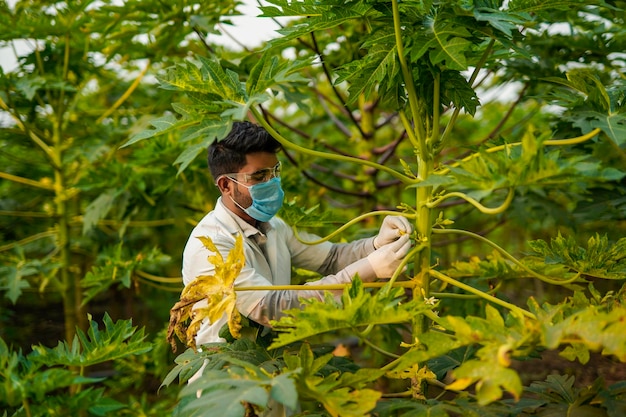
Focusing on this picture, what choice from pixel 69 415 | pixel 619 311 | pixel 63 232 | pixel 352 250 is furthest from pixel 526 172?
pixel 63 232

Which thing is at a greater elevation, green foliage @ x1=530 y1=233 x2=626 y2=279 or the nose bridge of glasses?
the nose bridge of glasses

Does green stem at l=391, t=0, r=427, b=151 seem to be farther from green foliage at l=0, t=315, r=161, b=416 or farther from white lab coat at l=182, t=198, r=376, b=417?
green foliage at l=0, t=315, r=161, b=416

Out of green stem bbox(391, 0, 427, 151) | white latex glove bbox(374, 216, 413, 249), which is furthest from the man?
green stem bbox(391, 0, 427, 151)

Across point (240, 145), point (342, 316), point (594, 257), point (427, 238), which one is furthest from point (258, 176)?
point (594, 257)

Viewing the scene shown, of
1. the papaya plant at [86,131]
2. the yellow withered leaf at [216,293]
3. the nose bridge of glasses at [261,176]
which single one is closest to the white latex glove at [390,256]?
the yellow withered leaf at [216,293]

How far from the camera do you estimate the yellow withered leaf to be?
1.54m

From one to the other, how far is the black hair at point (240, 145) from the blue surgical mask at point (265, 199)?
9cm

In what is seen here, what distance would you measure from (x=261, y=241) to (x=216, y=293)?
548 mm

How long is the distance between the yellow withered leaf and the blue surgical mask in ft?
1.25

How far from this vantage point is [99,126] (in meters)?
3.33

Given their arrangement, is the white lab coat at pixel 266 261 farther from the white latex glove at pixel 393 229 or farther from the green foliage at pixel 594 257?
the green foliage at pixel 594 257

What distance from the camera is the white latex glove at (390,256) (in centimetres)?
169

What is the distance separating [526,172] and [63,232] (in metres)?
2.62

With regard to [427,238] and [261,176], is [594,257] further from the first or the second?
[261,176]
